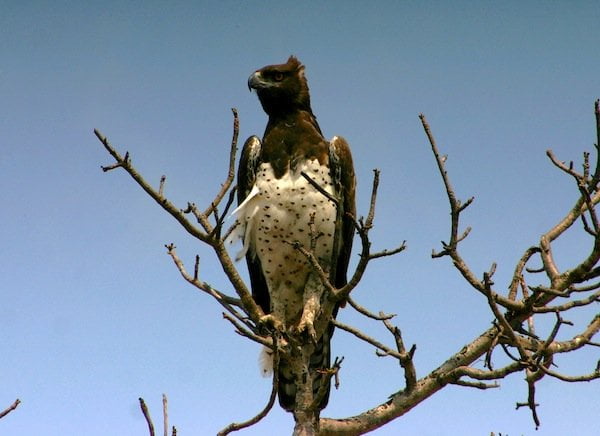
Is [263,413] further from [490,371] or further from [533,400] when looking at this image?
[533,400]

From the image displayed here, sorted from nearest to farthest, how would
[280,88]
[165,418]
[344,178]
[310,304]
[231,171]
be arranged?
1. [165,418]
2. [231,171]
3. [310,304]
4. [344,178]
5. [280,88]

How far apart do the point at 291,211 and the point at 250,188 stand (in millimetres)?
465

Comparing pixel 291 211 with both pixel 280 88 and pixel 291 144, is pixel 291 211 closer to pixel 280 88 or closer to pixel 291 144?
pixel 291 144

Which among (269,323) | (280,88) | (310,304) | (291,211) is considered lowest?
(269,323)

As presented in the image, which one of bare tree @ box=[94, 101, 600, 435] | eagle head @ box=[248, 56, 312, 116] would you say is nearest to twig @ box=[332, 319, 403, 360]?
bare tree @ box=[94, 101, 600, 435]

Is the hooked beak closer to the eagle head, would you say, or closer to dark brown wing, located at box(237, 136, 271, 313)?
the eagle head

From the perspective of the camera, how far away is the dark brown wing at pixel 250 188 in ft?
21.7

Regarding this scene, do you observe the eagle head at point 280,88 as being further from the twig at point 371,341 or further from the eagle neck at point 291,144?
the twig at point 371,341

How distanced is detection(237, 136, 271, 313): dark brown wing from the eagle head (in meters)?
0.43

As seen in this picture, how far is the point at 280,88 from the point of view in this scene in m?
7.13

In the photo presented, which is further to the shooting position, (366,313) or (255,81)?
(255,81)

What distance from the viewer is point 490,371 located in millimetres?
4418

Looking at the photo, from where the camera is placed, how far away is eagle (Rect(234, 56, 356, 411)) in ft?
20.9

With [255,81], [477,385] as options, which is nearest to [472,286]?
[477,385]
